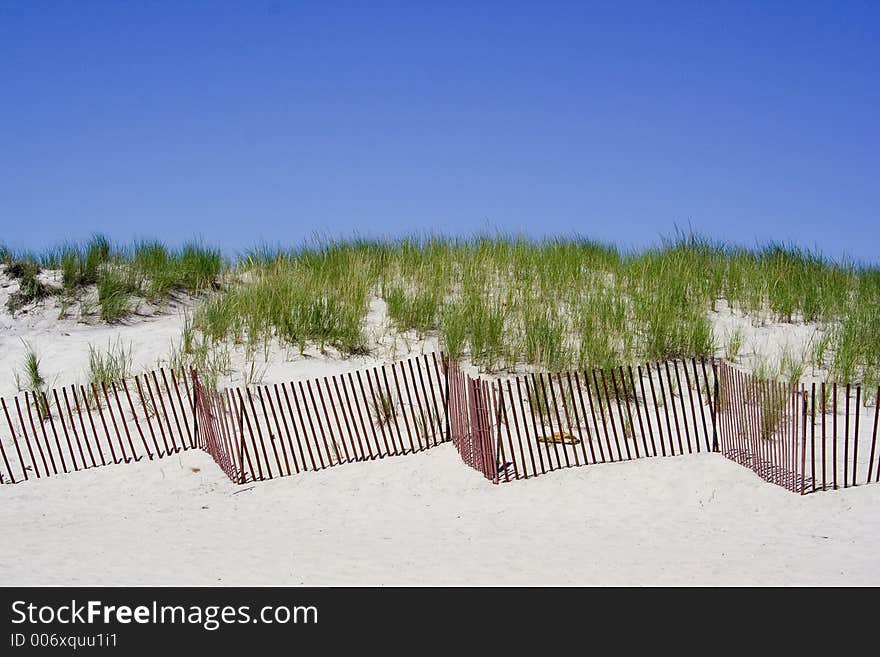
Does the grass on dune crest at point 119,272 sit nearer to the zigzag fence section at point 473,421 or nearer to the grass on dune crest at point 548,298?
the grass on dune crest at point 548,298

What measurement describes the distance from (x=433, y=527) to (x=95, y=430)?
214 inches

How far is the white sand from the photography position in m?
6.39

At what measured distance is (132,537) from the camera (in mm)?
7754

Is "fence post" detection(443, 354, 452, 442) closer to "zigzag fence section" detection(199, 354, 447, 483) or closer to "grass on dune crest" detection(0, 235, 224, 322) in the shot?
"zigzag fence section" detection(199, 354, 447, 483)

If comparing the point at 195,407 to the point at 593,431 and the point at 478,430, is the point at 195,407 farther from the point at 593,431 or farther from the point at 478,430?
the point at 593,431

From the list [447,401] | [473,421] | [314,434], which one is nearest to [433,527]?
[473,421]

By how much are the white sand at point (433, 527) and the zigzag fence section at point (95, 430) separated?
36 cm

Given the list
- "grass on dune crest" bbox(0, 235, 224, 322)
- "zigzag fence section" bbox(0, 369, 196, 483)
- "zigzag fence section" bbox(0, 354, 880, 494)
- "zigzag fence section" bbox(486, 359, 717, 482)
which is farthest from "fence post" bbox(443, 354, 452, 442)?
"grass on dune crest" bbox(0, 235, 224, 322)

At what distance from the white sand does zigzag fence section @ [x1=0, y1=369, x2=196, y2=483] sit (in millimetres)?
360

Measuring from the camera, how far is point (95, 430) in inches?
437

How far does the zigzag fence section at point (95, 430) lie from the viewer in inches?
422

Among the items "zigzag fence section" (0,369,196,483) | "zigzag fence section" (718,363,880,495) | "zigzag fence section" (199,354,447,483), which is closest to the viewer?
"zigzag fence section" (718,363,880,495)
